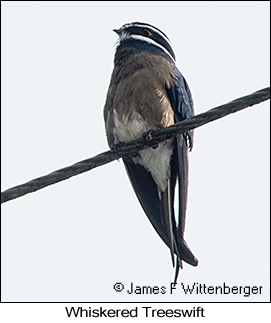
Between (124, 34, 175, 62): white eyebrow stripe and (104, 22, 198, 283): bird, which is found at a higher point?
(124, 34, 175, 62): white eyebrow stripe

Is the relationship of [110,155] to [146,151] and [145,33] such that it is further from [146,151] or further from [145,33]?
[145,33]

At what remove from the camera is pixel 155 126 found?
715 centimetres

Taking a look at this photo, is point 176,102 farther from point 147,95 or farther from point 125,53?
point 125,53

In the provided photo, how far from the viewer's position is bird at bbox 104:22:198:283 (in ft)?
23.4

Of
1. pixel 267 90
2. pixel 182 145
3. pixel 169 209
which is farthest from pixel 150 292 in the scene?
pixel 267 90

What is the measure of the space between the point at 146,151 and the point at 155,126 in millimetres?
455

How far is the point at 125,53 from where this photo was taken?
314 inches

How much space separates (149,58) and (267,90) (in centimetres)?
291

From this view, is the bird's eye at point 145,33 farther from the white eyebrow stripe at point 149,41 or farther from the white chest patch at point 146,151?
the white chest patch at point 146,151

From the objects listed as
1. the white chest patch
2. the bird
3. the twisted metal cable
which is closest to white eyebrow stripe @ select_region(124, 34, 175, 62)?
the bird

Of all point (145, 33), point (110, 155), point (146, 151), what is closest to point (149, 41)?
point (145, 33)

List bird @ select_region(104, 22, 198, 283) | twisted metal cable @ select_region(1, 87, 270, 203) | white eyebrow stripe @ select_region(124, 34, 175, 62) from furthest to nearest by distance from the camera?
1. white eyebrow stripe @ select_region(124, 34, 175, 62)
2. bird @ select_region(104, 22, 198, 283)
3. twisted metal cable @ select_region(1, 87, 270, 203)

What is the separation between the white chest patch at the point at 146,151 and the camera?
23.4 ft

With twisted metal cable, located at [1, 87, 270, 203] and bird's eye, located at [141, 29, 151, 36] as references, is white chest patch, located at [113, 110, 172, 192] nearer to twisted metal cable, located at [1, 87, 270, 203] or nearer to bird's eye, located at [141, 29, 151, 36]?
twisted metal cable, located at [1, 87, 270, 203]
